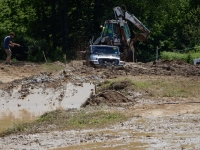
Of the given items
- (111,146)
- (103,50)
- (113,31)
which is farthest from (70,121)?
(113,31)

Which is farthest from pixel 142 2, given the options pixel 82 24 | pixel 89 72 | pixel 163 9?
pixel 89 72

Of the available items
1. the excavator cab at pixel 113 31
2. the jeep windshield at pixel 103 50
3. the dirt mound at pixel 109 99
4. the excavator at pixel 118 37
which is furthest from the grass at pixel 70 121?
the excavator cab at pixel 113 31

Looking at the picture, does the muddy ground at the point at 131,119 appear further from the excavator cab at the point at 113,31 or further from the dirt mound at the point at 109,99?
the excavator cab at the point at 113,31

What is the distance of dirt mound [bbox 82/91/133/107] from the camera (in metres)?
19.1

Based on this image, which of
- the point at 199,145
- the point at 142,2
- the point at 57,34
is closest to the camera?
the point at 199,145

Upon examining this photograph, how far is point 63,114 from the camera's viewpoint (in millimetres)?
17047

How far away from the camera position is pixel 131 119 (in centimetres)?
1642

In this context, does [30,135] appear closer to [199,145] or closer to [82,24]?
[199,145]

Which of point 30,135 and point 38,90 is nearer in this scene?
point 30,135

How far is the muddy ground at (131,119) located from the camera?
1330 centimetres

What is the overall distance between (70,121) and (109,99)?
3.60 m

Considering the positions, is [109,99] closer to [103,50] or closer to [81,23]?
[103,50]

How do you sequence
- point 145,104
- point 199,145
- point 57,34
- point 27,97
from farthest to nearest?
point 57,34
point 27,97
point 145,104
point 199,145

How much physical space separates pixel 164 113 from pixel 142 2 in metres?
24.5
